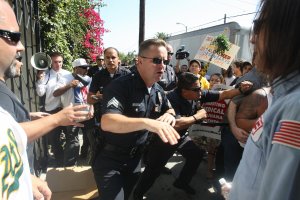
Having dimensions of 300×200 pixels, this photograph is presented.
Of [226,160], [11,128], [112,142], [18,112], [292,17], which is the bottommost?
[226,160]

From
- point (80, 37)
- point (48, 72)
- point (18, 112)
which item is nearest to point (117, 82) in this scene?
point (18, 112)

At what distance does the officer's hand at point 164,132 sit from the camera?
1.76 m

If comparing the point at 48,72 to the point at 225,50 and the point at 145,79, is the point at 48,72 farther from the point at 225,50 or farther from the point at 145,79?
the point at 225,50

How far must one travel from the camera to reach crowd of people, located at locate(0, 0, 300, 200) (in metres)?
0.87

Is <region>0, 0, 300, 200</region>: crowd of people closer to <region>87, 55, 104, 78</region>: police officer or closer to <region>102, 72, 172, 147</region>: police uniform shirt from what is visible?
<region>102, 72, 172, 147</region>: police uniform shirt

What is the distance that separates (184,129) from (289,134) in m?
2.87

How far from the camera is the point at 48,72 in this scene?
4527 mm

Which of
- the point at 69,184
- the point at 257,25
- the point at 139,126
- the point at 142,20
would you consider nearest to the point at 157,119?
the point at 139,126

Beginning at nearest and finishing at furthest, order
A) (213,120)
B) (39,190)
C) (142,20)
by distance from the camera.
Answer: (39,190), (213,120), (142,20)

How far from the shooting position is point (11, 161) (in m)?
0.83

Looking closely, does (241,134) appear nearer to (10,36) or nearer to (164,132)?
(164,132)

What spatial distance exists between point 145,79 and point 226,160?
1501mm

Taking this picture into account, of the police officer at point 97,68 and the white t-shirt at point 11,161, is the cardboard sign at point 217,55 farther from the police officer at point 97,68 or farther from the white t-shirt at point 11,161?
the white t-shirt at point 11,161

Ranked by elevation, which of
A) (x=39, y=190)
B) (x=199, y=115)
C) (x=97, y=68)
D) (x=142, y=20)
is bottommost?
(x=39, y=190)
